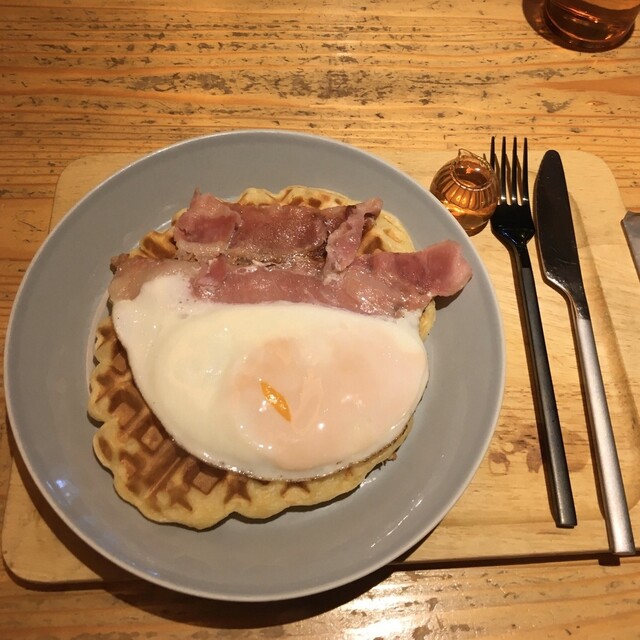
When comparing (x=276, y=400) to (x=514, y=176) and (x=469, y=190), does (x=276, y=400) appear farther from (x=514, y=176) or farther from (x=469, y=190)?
(x=514, y=176)

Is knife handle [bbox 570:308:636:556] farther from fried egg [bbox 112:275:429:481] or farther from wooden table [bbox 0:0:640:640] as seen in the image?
fried egg [bbox 112:275:429:481]

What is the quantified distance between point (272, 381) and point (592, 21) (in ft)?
7.96

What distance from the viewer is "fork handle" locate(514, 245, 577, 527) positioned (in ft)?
5.21

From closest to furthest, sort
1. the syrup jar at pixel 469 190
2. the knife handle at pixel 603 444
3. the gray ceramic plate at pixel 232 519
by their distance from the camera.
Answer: the gray ceramic plate at pixel 232 519 → the knife handle at pixel 603 444 → the syrup jar at pixel 469 190

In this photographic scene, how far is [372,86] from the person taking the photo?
246 cm

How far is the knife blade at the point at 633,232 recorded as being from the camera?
203 centimetres

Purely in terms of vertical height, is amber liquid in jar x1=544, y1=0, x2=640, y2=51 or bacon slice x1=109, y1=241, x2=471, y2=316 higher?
amber liquid in jar x1=544, y1=0, x2=640, y2=51

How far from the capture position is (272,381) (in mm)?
1483

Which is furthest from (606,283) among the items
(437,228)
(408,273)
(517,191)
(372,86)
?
(372,86)

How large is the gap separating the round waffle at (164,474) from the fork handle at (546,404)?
464mm

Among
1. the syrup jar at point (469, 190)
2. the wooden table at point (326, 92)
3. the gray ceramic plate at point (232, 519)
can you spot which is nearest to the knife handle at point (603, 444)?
the wooden table at point (326, 92)

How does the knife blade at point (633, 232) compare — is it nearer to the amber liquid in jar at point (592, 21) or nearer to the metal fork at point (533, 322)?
the metal fork at point (533, 322)

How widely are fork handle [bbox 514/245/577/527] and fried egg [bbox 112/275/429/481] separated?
0.43 m

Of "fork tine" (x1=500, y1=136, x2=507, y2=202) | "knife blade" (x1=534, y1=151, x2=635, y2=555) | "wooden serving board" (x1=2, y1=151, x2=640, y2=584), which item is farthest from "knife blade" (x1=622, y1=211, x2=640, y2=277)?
"fork tine" (x1=500, y1=136, x2=507, y2=202)
